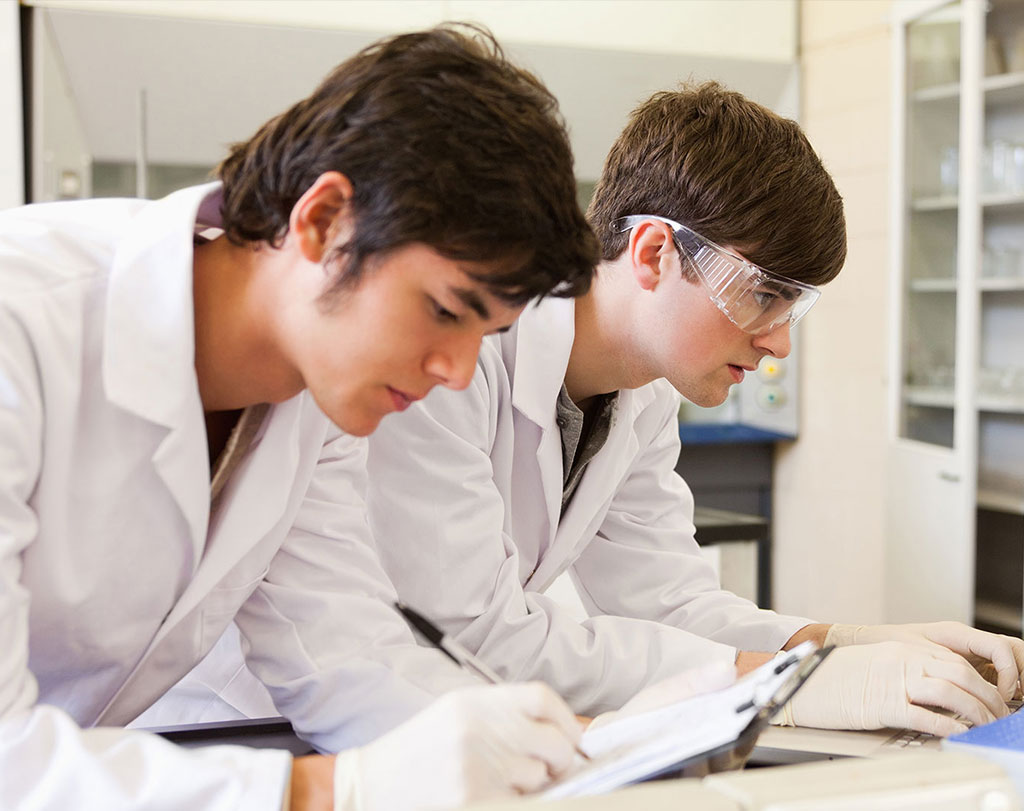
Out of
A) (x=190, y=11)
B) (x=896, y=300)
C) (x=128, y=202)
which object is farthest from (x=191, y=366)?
(x=896, y=300)

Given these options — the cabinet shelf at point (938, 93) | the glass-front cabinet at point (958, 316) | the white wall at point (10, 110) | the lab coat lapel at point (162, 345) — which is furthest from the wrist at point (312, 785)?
the cabinet shelf at point (938, 93)

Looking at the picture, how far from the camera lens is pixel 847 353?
4.12 metres

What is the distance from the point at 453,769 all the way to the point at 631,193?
1.04m

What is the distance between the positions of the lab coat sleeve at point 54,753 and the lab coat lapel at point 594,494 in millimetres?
847

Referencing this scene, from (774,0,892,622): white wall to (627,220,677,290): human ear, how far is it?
2.69m

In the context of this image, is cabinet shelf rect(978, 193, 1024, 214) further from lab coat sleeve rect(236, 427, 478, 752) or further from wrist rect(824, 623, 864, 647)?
lab coat sleeve rect(236, 427, 478, 752)

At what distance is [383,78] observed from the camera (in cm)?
94

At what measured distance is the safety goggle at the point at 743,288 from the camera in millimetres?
1491

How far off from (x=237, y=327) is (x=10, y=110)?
2.86 meters

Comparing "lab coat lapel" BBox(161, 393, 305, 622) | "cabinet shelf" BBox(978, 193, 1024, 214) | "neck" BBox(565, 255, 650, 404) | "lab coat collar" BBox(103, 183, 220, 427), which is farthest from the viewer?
"cabinet shelf" BBox(978, 193, 1024, 214)

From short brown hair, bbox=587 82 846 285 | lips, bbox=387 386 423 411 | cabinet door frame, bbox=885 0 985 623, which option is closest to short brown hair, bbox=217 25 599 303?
lips, bbox=387 386 423 411

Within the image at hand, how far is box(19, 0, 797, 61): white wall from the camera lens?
360cm

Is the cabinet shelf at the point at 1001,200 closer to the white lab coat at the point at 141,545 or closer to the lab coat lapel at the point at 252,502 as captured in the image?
the white lab coat at the point at 141,545

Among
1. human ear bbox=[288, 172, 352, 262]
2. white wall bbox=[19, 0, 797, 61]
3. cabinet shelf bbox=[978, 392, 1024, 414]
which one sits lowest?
cabinet shelf bbox=[978, 392, 1024, 414]
